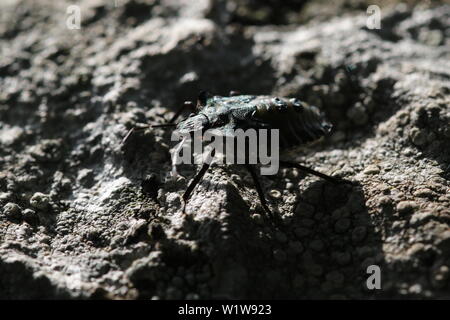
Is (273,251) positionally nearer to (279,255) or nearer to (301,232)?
(279,255)

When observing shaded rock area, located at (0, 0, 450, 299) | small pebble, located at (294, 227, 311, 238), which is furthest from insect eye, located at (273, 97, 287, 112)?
small pebble, located at (294, 227, 311, 238)

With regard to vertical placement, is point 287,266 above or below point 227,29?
below

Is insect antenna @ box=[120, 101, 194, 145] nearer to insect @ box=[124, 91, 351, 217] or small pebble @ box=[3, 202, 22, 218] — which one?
insect @ box=[124, 91, 351, 217]

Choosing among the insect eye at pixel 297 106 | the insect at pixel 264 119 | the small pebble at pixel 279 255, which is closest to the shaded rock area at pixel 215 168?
the small pebble at pixel 279 255

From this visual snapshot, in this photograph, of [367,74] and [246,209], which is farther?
[367,74]
